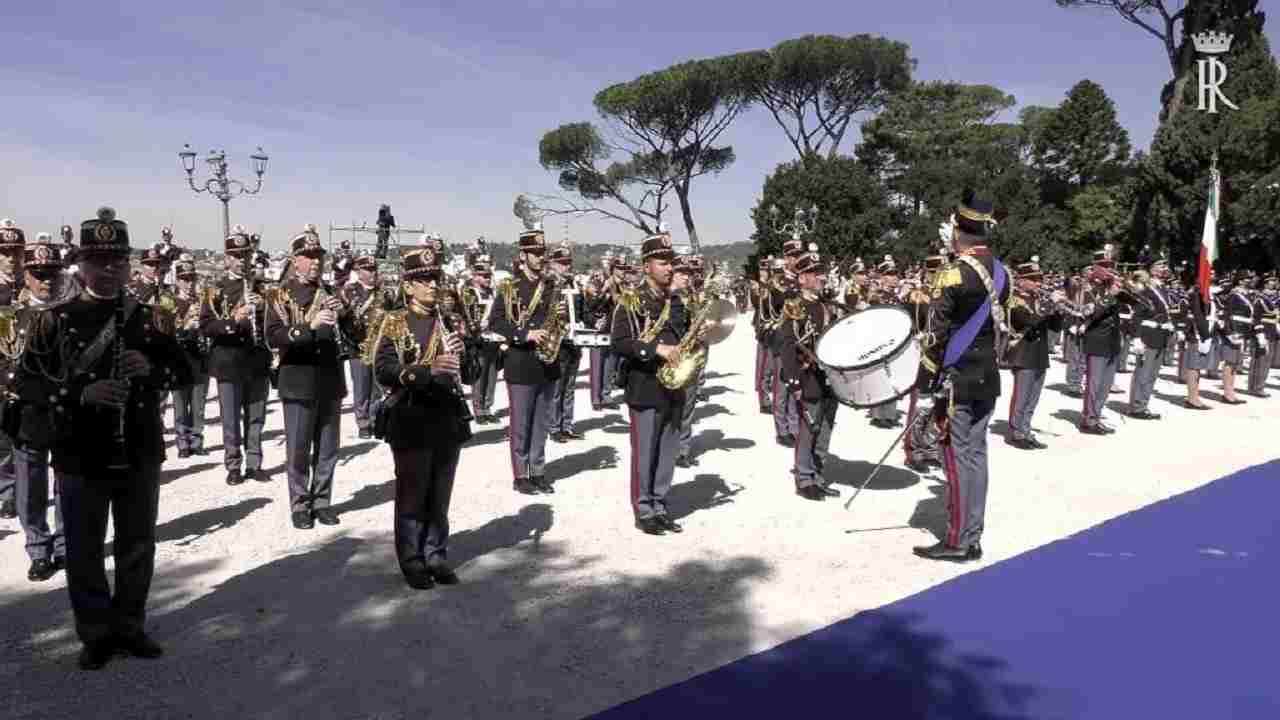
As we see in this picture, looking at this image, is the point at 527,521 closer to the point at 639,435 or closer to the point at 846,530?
the point at 639,435

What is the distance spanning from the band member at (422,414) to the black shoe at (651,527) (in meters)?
1.61

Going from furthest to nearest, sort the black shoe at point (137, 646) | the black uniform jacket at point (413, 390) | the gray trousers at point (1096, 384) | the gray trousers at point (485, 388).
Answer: the gray trousers at point (485, 388)
the gray trousers at point (1096, 384)
the black uniform jacket at point (413, 390)
the black shoe at point (137, 646)

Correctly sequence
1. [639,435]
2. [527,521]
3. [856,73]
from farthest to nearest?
[856,73], [527,521], [639,435]

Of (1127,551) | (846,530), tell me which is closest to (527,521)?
(846,530)

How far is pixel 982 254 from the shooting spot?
5.86 meters

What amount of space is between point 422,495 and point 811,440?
142 inches

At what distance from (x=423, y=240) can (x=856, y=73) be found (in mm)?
49908

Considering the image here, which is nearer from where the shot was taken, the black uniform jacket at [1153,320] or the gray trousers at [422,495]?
the gray trousers at [422,495]

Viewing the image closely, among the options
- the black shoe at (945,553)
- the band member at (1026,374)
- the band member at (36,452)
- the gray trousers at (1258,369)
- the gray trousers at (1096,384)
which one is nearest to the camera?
the band member at (36,452)

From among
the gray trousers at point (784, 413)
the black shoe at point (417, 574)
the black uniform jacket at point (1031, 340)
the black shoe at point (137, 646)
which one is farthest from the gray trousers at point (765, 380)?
the black shoe at point (137, 646)

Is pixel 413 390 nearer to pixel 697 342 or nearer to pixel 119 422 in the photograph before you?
pixel 119 422

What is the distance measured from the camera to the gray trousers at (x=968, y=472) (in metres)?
5.85

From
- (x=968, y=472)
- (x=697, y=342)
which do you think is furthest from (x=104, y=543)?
(x=968, y=472)

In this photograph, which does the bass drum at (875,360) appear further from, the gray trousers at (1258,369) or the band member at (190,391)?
the gray trousers at (1258,369)
